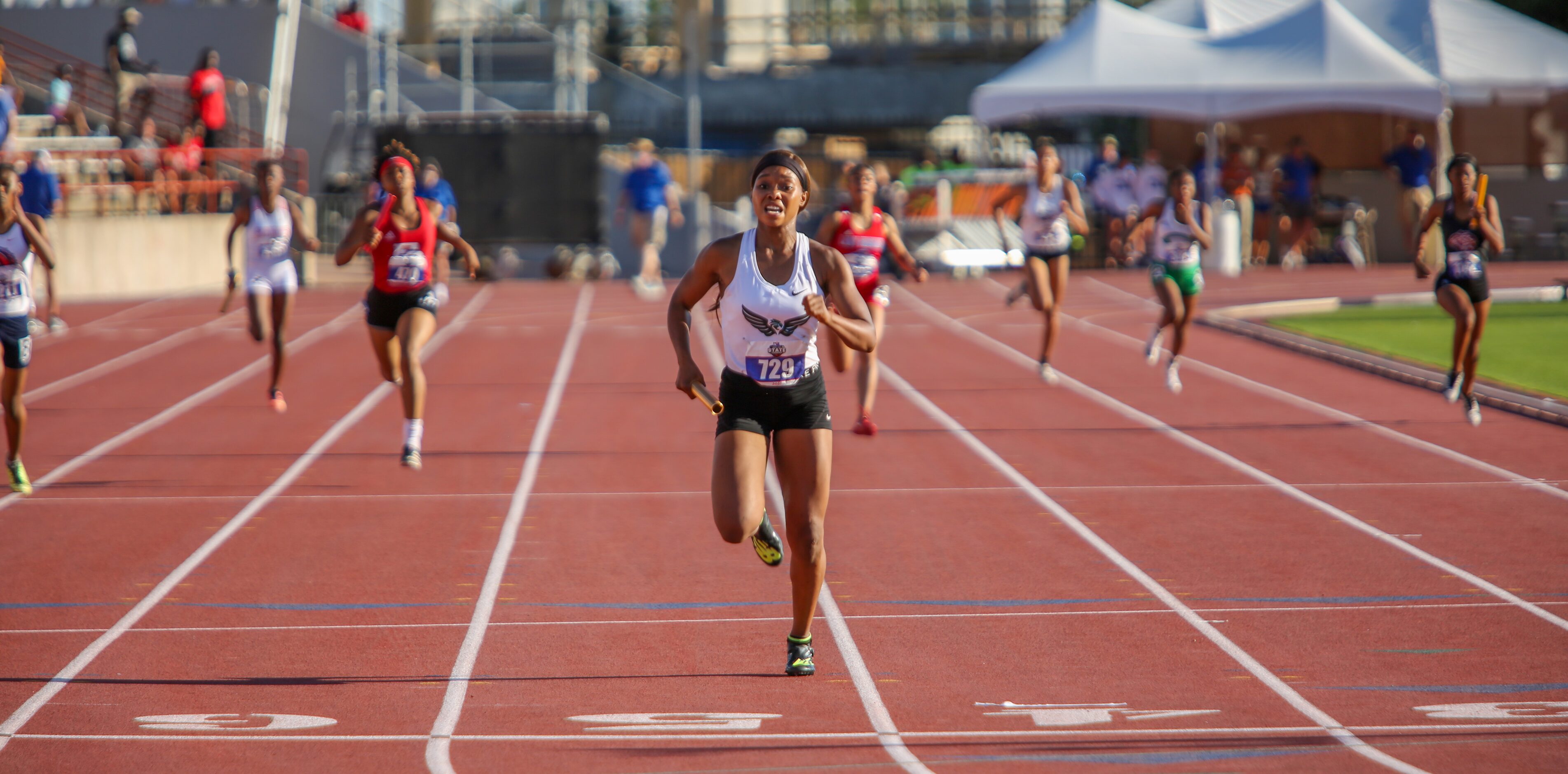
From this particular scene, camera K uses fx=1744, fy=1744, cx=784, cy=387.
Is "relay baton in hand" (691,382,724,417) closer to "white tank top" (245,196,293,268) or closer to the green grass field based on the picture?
"white tank top" (245,196,293,268)

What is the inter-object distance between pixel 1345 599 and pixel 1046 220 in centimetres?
760

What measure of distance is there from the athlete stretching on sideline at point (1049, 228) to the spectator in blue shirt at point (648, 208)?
11201 mm

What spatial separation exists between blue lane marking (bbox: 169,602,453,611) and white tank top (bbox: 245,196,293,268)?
20.6 ft

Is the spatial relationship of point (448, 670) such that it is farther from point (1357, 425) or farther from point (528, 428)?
point (1357, 425)

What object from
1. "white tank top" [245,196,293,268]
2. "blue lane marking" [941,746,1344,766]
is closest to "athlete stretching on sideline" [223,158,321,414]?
"white tank top" [245,196,293,268]

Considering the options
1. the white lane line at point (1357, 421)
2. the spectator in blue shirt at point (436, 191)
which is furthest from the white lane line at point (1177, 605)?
the spectator in blue shirt at point (436, 191)

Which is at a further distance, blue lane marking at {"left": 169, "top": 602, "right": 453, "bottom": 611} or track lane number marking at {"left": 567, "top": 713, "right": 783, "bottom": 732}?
blue lane marking at {"left": 169, "top": 602, "right": 453, "bottom": 611}

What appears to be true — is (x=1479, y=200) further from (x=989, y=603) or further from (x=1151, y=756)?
(x=1151, y=756)

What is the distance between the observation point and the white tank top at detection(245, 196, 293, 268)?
14000mm

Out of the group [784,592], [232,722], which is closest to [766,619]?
[784,592]

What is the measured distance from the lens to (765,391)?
656 cm

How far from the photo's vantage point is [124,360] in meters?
18.9

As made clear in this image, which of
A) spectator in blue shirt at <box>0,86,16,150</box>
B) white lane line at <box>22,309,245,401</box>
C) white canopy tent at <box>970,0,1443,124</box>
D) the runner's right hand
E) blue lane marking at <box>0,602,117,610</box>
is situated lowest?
white lane line at <box>22,309,245,401</box>

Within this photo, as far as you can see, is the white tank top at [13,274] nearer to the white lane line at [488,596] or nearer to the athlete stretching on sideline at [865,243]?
the white lane line at [488,596]
